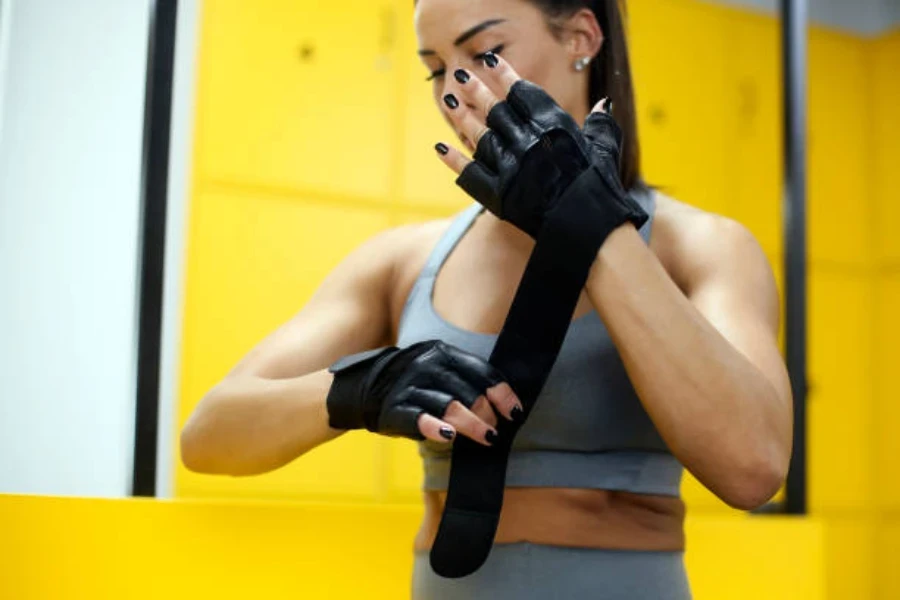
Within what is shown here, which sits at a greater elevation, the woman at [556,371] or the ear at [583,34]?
the ear at [583,34]

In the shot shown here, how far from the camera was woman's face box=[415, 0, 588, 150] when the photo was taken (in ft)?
3.39

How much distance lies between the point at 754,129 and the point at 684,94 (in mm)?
254

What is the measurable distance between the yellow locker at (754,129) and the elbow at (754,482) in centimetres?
231

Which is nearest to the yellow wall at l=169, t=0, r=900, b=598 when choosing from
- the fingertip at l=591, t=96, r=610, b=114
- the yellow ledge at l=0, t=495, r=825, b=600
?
the yellow ledge at l=0, t=495, r=825, b=600

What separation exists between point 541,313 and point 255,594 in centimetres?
50

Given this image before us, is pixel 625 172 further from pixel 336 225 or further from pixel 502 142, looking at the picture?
pixel 336 225

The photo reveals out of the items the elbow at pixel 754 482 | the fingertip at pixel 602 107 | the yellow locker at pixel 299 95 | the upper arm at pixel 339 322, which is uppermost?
the yellow locker at pixel 299 95

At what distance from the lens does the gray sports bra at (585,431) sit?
38.4 inches

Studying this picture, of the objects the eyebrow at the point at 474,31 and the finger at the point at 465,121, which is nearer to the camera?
the finger at the point at 465,121

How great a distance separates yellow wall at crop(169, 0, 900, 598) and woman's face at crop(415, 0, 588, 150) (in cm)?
72

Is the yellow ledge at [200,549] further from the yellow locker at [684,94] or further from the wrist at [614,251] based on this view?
the yellow locker at [684,94]

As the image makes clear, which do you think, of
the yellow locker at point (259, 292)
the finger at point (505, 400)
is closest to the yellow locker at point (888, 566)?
the yellow locker at point (259, 292)

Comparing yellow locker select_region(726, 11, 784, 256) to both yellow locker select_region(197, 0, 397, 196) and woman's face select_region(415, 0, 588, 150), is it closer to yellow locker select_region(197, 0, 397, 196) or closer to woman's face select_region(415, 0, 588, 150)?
yellow locker select_region(197, 0, 397, 196)

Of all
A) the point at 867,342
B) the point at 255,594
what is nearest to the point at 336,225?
the point at 255,594
